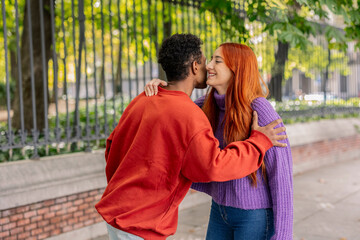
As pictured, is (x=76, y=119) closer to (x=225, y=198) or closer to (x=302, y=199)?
(x=225, y=198)

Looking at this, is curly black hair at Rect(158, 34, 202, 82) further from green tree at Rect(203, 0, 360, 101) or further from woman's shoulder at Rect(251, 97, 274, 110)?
green tree at Rect(203, 0, 360, 101)

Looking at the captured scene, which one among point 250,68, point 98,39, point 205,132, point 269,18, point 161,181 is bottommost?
point 161,181

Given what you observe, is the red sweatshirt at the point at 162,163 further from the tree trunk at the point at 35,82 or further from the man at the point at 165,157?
the tree trunk at the point at 35,82

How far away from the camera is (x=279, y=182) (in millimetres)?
2408

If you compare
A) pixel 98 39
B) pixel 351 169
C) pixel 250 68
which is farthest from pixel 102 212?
pixel 98 39

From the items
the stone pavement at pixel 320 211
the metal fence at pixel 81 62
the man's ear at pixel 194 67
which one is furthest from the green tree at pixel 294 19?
the stone pavement at pixel 320 211

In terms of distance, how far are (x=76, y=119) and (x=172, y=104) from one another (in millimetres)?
3619

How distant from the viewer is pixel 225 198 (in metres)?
2.56

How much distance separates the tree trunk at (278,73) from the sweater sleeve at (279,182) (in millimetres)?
7060

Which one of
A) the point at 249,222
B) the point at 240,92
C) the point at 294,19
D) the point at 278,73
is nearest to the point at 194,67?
the point at 240,92

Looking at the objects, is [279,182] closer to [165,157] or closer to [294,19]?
[165,157]

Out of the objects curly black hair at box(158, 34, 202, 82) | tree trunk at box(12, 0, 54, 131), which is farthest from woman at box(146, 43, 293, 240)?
tree trunk at box(12, 0, 54, 131)

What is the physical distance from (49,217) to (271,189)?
10.3 ft

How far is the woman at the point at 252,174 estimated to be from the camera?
2.42 metres
